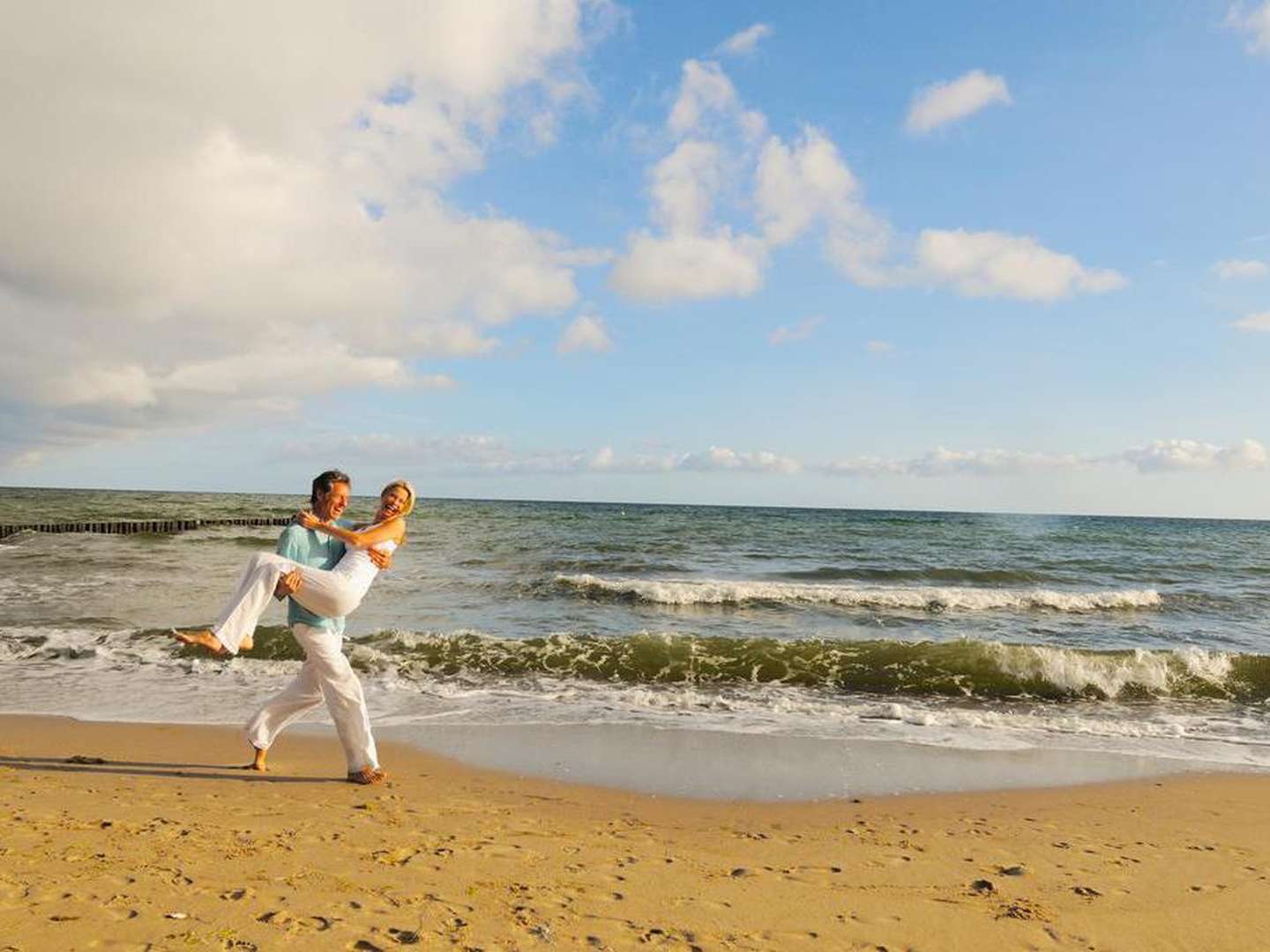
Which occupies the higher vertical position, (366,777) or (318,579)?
(318,579)

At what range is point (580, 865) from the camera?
482 centimetres

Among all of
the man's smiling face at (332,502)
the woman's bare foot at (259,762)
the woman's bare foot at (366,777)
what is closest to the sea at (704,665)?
the woman's bare foot at (366,777)

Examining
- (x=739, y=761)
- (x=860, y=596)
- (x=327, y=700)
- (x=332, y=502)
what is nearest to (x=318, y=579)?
(x=332, y=502)

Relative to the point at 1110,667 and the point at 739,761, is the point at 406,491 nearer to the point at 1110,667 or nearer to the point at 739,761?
the point at 739,761

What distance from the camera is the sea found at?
903 centimetres

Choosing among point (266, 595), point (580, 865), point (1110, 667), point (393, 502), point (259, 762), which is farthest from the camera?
point (1110, 667)

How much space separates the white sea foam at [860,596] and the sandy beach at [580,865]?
1372 centimetres

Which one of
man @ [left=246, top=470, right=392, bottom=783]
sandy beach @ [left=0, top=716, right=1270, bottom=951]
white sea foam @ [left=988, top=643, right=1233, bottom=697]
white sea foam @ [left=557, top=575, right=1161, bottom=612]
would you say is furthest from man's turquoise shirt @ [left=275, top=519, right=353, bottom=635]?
white sea foam @ [left=557, top=575, right=1161, bottom=612]

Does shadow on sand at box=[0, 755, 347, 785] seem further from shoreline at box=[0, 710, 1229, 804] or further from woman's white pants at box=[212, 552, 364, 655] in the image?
woman's white pants at box=[212, 552, 364, 655]

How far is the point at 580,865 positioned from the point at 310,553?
9.82 ft

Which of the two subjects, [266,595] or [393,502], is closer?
[266,595]

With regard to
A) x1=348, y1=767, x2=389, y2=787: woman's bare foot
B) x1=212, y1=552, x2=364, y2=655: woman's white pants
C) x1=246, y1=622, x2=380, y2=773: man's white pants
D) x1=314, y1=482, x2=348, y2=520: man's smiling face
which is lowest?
x1=348, y1=767, x2=389, y2=787: woman's bare foot

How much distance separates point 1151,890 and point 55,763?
26.7 feet

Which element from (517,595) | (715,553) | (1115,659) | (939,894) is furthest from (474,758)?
(715,553)
